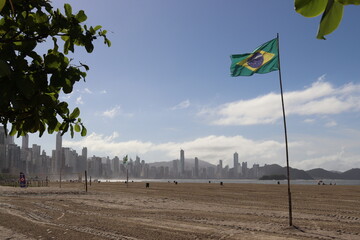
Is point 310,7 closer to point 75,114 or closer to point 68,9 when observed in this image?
point 68,9

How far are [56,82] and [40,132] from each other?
1012 millimetres

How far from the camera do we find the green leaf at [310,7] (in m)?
1.07

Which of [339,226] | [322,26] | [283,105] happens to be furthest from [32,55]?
[339,226]

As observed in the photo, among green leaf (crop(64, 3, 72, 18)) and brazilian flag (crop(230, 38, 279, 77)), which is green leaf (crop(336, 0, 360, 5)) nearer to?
green leaf (crop(64, 3, 72, 18))

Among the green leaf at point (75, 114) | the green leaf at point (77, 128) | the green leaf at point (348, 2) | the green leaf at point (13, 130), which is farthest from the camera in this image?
the green leaf at point (13, 130)

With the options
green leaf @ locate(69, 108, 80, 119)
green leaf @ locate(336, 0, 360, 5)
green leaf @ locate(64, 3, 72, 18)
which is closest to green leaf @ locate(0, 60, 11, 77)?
green leaf @ locate(336, 0, 360, 5)

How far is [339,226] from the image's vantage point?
15008mm

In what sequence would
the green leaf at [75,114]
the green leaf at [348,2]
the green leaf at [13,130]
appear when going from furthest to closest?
the green leaf at [13,130] < the green leaf at [75,114] < the green leaf at [348,2]

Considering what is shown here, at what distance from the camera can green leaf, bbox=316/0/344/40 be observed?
106cm

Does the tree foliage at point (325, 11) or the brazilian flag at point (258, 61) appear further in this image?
the brazilian flag at point (258, 61)

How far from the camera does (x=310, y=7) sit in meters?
1.09

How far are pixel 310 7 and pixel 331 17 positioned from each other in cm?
8

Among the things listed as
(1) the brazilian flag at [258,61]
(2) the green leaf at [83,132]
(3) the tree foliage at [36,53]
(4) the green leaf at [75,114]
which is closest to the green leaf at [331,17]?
(3) the tree foliage at [36,53]

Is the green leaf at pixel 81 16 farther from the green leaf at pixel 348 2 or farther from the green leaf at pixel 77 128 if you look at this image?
the green leaf at pixel 348 2
